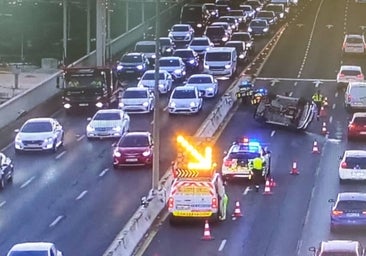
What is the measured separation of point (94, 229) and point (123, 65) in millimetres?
38105

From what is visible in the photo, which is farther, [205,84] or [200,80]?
[200,80]

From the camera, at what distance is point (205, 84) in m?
68.4

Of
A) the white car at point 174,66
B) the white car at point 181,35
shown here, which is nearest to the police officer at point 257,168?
the white car at point 174,66

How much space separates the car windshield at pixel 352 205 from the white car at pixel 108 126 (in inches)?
764

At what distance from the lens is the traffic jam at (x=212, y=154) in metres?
37.9

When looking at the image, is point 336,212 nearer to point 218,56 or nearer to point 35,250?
point 35,250

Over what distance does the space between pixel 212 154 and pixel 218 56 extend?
969 inches

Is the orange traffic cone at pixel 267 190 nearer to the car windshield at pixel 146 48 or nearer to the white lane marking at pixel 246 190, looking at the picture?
the white lane marking at pixel 246 190

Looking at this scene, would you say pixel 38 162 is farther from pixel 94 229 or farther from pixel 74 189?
pixel 94 229

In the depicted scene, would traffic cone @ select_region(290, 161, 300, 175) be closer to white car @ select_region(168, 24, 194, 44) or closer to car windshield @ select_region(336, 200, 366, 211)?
car windshield @ select_region(336, 200, 366, 211)

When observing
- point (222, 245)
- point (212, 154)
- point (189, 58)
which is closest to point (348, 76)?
point (189, 58)

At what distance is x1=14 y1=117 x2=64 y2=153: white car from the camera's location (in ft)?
175

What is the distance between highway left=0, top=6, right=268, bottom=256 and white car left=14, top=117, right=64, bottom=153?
0.35 meters

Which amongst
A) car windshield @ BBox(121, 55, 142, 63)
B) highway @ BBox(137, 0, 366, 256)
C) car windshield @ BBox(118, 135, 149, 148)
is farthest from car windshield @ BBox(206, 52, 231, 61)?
car windshield @ BBox(118, 135, 149, 148)
